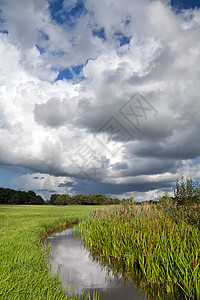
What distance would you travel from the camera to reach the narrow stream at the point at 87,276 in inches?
242

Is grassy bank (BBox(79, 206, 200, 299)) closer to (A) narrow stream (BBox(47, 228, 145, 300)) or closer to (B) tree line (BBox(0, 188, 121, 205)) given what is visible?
(A) narrow stream (BBox(47, 228, 145, 300))

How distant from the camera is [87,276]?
24.2 feet

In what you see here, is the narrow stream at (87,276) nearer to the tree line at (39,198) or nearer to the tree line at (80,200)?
the tree line at (39,198)

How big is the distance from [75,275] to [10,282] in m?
2.99

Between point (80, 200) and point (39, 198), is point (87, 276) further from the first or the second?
point (39, 198)

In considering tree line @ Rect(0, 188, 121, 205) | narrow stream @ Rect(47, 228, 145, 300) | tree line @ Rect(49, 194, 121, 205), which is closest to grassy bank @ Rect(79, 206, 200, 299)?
narrow stream @ Rect(47, 228, 145, 300)

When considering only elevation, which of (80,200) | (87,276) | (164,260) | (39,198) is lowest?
(87,276)

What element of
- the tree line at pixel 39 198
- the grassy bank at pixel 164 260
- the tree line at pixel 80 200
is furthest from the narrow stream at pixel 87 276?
the tree line at pixel 80 200

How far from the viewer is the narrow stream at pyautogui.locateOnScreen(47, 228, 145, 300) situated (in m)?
6.16

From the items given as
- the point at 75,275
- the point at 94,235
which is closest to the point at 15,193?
the point at 94,235

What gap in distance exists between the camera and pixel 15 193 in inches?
2736

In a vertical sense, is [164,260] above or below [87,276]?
above

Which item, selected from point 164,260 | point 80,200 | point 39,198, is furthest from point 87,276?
point 39,198

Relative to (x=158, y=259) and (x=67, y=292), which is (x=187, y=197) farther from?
(x=67, y=292)
